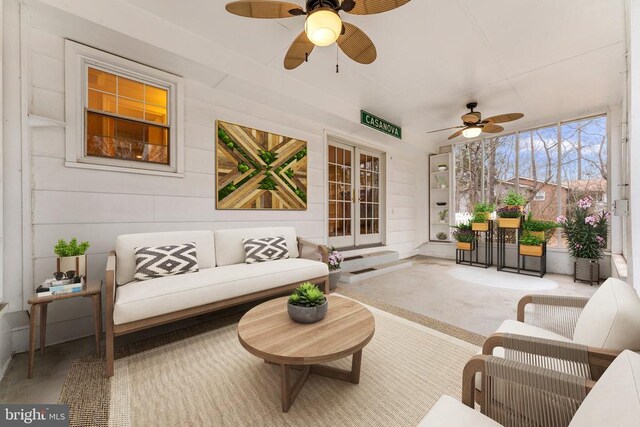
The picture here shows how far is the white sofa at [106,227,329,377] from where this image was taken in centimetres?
190

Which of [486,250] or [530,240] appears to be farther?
[486,250]

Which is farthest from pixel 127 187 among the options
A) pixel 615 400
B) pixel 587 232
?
pixel 587 232

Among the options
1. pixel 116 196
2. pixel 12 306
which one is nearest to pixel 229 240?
pixel 116 196

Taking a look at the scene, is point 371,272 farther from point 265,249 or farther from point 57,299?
point 57,299

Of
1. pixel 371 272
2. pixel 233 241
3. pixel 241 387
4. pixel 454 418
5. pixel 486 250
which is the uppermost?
pixel 233 241

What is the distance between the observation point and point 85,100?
2471 mm

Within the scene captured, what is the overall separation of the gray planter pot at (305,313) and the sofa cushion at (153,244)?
1.61 meters

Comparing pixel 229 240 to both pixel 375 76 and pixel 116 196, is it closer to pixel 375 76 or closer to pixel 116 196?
pixel 116 196

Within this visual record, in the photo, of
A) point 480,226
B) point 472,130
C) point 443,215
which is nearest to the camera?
point 472,130

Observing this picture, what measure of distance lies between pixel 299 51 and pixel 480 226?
4.94 m

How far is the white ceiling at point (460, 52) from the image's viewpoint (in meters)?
2.38

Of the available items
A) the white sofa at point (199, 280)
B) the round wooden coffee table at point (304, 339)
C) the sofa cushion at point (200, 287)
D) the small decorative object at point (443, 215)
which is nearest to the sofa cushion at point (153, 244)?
the white sofa at point (199, 280)

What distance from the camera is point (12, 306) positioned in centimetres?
210

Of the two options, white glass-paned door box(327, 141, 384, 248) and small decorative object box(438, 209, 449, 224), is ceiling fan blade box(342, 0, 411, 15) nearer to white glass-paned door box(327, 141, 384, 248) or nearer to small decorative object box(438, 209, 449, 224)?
white glass-paned door box(327, 141, 384, 248)
